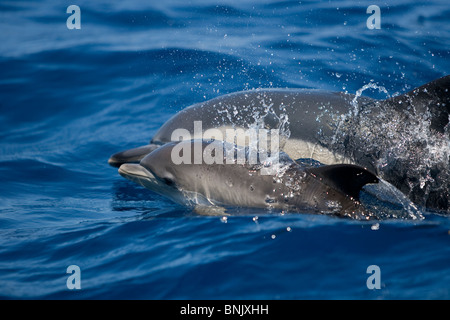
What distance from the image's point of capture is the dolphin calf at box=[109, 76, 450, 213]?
604 centimetres

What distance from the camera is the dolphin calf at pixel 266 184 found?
202 inches

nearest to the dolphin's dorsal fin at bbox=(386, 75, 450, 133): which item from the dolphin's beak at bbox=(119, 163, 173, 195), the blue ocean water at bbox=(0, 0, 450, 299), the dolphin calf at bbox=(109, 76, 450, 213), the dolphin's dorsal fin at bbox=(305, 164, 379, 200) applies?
the dolphin calf at bbox=(109, 76, 450, 213)

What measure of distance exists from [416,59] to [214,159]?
745 centimetres

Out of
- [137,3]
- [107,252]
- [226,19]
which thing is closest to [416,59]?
[226,19]

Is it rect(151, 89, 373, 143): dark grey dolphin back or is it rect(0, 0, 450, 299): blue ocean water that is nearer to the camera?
rect(0, 0, 450, 299): blue ocean water

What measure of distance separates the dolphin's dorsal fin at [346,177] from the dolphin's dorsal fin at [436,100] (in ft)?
5.54

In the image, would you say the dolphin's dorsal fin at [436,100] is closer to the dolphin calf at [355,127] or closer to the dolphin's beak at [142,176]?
the dolphin calf at [355,127]

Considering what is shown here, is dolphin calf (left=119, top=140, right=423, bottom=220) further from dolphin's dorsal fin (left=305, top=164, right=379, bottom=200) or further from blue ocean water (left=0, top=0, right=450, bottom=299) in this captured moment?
blue ocean water (left=0, top=0, right=450, bottom=299)

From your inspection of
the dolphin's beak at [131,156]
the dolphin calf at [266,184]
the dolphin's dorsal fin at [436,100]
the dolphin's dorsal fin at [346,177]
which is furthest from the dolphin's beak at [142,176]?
the dolphin's dorsal fin at [436,100]

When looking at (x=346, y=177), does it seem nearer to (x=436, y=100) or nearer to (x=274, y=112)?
(x=436, y=100)

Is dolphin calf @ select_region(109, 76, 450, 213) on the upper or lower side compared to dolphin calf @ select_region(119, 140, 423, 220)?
upper

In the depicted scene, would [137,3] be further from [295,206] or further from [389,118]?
[295,206]

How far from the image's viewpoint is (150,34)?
1308 cm

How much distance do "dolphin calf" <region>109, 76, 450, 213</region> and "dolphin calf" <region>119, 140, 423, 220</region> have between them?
383mm
